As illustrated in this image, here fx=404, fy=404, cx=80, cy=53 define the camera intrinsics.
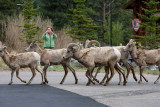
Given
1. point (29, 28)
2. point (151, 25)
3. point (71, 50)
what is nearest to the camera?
point (71, 50)

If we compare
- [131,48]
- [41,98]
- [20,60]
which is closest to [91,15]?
[131,48]

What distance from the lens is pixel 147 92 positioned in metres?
12.9

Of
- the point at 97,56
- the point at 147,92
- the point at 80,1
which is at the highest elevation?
the point at 80,1

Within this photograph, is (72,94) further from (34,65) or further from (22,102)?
(34,65)

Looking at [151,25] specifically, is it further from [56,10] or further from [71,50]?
[56,10]

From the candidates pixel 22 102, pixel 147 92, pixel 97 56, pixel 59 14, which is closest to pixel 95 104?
pixel 22 102

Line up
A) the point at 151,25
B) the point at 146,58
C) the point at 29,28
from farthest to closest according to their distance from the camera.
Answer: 1. the point at 29,28
2. the point at 151,25
3. the point at 146,58

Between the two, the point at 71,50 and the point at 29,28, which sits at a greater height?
the point at 29,28

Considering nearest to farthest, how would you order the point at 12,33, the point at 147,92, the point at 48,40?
the point at 147,92 < the point at 48,40 < the point at 12,33

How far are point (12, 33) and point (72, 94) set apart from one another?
2383cm

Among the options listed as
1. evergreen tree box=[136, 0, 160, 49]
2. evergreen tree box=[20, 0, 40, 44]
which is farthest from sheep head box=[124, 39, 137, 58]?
evergreen tree box=[20, 0, 40, 44]

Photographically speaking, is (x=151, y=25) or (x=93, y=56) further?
(x=151, y=25)

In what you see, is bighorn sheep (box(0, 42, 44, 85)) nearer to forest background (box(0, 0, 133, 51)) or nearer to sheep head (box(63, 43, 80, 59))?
sheep head (box(63, 43, 80, 59))

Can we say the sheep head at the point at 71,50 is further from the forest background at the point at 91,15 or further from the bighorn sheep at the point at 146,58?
the forest background at the point at 91,15
